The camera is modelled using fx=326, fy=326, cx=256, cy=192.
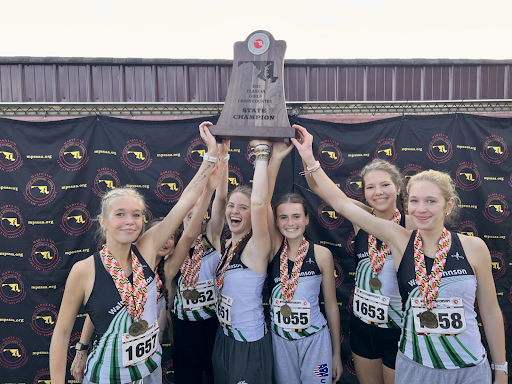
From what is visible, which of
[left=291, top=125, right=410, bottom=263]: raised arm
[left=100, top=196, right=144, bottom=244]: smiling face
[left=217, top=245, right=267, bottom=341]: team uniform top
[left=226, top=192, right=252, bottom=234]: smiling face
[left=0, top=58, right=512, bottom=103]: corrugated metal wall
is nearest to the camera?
[left=100, top=196, right=144, bottom=244]: smiling face

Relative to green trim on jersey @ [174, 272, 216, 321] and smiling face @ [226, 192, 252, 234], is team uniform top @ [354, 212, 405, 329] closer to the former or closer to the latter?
smiling face @ [226, 192, 252, 234]

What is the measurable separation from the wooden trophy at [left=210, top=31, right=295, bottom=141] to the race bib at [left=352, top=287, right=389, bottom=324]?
1.39m

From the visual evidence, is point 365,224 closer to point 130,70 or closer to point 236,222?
point 236,222

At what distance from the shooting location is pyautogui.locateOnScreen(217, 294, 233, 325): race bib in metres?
2.37

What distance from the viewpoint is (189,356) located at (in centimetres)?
268

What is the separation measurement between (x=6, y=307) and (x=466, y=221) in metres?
→ 5.17

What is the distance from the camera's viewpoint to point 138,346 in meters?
2.02

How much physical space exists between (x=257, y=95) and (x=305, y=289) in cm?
145

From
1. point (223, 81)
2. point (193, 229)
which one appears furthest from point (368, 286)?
point (223, 81)

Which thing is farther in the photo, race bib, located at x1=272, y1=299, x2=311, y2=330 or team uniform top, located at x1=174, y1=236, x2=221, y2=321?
team uniform top, located at x1=174, y1=236, x2=221, y2=321

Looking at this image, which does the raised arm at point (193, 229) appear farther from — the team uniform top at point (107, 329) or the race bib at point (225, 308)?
the team uniform top at point (107, 329)

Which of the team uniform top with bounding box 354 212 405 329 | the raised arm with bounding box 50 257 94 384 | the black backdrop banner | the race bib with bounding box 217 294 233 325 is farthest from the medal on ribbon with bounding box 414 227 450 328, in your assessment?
the raised arm with bounding box 50 257 94 384

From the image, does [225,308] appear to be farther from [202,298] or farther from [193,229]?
[193,229]

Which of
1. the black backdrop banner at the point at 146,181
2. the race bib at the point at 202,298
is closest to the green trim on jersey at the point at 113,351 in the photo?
the race bib at the point at 202,298
